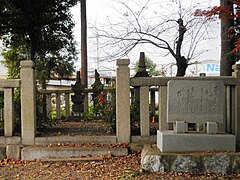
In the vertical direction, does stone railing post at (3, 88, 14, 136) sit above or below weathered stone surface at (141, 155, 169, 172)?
above

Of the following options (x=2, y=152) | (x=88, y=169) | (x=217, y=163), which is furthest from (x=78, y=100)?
(x=217, y=163)

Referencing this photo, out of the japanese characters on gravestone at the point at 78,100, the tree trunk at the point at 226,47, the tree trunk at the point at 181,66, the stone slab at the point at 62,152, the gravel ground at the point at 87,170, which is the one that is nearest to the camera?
the gravel ground at the point at 87,170

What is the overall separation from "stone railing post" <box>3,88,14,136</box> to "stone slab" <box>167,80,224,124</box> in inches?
125

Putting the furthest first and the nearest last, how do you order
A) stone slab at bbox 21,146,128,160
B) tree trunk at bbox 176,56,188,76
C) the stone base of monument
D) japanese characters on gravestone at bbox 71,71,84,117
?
japanese characters on gravestone at bbox 71,71,84,117 < tree trunk at bbox 176,56,188,76 < stone slab at bbox 21,146,128,160 < the stone base of monument

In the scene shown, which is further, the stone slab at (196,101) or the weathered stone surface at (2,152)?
the weathered stone surface at (2,152)

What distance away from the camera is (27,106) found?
5.89m

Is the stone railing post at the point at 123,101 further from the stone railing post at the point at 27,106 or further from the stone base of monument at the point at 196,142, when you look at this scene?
the stone railing post at the point at 27,106

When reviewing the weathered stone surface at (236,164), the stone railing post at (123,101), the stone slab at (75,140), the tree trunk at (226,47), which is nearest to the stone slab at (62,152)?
the stone slab at (75,140)

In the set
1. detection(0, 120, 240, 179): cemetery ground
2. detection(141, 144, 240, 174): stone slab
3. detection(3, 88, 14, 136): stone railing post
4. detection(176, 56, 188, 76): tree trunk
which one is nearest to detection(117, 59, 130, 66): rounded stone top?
detection(0, 120, 240, 179): cemetery ground

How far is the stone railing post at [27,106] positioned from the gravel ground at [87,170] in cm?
55

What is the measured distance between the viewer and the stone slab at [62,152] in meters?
5.64

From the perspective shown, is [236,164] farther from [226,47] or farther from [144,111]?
[226,47]

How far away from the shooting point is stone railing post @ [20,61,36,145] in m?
5.88

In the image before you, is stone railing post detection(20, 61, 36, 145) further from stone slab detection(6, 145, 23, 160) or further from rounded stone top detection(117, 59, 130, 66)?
rounded stone top detection(117, 59, 130, 66)
